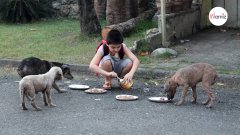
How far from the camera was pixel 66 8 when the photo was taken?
16.6 m

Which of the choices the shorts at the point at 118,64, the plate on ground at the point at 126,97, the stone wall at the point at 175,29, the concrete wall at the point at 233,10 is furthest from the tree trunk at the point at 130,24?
the plate on ground at the point at 126,97

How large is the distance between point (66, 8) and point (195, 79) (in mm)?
10240

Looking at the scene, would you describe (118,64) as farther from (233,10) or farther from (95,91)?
(233,10)

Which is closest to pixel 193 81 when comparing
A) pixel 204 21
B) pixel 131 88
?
pixel 131 88

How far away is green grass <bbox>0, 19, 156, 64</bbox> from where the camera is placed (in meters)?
10.4

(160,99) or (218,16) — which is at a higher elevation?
(218,16)

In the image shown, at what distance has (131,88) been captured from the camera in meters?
8.12

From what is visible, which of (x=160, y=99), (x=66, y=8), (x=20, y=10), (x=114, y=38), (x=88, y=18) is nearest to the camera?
(x=160, y=99)

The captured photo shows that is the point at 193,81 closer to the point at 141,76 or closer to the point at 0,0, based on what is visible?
the point at 141,76

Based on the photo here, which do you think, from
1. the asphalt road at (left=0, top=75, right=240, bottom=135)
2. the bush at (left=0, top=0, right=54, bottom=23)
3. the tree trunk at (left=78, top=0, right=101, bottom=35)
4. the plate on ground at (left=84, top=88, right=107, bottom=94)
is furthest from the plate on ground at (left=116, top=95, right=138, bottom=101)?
the bush at (left=0, top=0, right=54, bottom=23)

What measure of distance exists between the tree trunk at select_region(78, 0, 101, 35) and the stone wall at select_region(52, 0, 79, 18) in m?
4.60

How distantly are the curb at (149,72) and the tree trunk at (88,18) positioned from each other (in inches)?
96.4

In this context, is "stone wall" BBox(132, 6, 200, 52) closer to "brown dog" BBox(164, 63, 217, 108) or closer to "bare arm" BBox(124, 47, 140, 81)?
"bare arm" BBox(124, 47, 140, 81)

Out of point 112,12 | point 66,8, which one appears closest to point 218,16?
point 112,12
